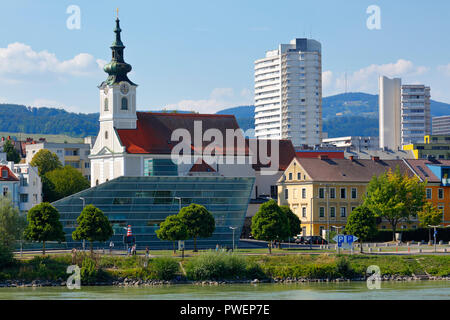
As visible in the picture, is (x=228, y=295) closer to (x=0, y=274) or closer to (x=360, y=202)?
(x=0, y=274)

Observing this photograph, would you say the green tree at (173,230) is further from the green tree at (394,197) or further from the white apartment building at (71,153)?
the white apartment building at (71,153)

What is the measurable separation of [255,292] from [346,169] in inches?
1873

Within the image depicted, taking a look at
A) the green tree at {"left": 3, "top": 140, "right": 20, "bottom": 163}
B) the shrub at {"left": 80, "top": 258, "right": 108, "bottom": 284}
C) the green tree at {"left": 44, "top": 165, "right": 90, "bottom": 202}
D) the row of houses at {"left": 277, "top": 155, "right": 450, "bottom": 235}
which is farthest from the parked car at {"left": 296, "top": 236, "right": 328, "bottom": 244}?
the green tree at {"left": 3, "top": 140, "right": 20, "bottom": 163}

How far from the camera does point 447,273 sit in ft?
260

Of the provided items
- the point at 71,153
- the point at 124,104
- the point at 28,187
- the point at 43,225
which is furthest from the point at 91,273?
the point at 71,153

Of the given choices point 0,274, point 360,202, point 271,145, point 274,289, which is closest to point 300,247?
point 360,202

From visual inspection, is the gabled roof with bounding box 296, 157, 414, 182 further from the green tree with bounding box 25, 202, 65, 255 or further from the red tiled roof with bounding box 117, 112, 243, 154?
the green tree with bounding box 25, 202, 65, 255

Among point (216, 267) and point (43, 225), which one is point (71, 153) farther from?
point (216, 267)

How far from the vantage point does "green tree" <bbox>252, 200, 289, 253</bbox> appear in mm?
87562

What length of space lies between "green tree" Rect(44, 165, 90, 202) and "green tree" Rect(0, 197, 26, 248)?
35.7 m

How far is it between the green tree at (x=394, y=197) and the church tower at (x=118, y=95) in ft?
108

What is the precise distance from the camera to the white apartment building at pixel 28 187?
109812 millimetres

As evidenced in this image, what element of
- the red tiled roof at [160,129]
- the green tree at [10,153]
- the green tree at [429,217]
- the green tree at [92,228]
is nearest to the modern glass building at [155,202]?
the green tree at [92,228]

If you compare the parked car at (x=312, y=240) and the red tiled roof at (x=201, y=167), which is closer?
the parked car at (x=312, y=240)
